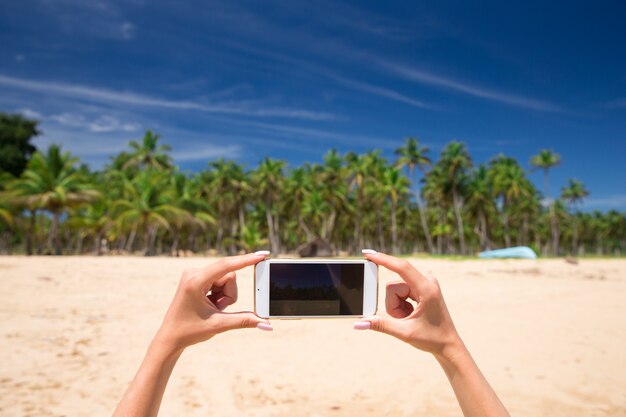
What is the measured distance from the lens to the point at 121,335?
686 cm

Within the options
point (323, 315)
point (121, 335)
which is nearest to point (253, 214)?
point (121, 335)

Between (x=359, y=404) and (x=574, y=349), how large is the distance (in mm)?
4186

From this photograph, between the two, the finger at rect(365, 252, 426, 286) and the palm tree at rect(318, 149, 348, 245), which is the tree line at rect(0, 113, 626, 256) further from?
the finger at rect(365, 252, 426, 286)

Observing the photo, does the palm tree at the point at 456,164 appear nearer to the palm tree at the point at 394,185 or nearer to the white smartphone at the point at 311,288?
the palm tree at the point at 394,185

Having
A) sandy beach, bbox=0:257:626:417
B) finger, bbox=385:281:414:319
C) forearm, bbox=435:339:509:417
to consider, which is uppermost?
finger, bbox=385:281:414:319

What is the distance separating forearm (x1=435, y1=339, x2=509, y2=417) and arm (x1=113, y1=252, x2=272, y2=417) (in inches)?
32.8

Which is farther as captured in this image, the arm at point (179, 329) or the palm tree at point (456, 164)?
the palm tree at point (456, 164)

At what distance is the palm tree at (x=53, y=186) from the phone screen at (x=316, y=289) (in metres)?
32.3

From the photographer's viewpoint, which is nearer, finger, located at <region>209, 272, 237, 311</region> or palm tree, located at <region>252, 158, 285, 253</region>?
finger, located at <region>209, 272, 237, 311</region>

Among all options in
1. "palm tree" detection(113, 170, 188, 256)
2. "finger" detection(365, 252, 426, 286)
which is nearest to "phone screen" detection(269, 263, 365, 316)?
"finger" detection(365, 252, 426, 286)

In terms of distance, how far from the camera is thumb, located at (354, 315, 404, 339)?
169cm

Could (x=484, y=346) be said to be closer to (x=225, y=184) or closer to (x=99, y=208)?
(x=99, y=208)

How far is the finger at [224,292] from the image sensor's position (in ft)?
5.97

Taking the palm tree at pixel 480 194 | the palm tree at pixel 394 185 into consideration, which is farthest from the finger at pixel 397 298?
the palm tree at pixel 480 194
